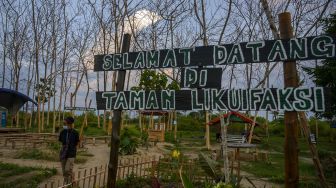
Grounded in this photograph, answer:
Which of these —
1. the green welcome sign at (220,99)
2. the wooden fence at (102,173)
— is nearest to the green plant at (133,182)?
the wooden fence at (102,173)

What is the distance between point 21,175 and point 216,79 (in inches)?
257

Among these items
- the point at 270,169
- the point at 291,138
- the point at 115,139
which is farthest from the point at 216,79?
the point at 270,169

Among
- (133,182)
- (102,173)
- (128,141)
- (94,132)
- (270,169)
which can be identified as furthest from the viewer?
(94,132)

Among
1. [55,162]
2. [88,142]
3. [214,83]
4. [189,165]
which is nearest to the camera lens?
[214,83]

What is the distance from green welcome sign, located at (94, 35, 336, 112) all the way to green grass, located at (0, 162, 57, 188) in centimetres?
375

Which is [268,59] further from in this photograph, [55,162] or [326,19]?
[326,19]

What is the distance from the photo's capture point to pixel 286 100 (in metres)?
4.32

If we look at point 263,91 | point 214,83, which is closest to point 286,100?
point 263,91

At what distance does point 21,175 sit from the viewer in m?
8.98

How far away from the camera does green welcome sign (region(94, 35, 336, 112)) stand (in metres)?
4.25

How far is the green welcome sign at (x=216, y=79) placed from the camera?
13.9 feet

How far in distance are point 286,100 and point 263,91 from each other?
306 mm

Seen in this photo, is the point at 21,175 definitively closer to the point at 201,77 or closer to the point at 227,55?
the point at 201,77

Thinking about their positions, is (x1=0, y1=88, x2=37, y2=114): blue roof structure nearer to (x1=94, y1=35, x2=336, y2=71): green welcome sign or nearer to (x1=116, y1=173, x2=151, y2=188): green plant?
(x1=116, y1=173, x2=151, y2=188): green plant
